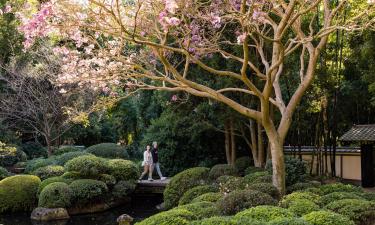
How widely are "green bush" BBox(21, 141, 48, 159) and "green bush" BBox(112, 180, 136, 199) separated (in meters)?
6.88

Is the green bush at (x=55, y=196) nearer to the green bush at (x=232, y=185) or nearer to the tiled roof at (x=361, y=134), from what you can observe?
the green bush at (x=232, y=185)

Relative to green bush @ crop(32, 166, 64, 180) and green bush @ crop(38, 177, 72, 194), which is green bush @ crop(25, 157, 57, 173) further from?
green bush @ crop(38, 177, 72, 194)

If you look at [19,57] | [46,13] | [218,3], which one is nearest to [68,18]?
[46,13]

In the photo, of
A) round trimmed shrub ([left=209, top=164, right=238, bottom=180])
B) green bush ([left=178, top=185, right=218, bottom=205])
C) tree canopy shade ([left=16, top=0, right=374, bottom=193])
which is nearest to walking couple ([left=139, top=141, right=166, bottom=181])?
round trimmed shrub ([left=209, top=164, right=238, bottom=180])

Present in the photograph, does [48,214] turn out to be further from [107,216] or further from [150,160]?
[150,160]

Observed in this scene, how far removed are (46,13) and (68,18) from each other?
3.71 feet

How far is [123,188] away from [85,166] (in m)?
1.54

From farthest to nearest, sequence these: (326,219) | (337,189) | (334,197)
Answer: (337,189), (334,197), (326,219)

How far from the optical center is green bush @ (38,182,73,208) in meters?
13.8

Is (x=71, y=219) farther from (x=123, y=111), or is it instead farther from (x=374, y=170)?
(x=123, y=111)

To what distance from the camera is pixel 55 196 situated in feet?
45.6

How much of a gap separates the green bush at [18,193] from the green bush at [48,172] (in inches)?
38.0

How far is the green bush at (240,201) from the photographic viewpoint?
8234 millimetres

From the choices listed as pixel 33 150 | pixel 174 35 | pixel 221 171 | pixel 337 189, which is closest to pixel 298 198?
pixel 337 189
